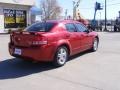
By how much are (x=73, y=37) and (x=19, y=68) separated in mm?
2234

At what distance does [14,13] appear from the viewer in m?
27.7

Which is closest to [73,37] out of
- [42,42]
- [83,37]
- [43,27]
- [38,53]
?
Result: [83,37]

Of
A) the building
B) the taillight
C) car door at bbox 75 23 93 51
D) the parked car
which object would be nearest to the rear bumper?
the parked car

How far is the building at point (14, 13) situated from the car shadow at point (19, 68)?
18.0 metres

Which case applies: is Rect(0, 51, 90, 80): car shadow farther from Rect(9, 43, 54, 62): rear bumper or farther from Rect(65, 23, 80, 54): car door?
Rect(65, 23, 80, 54): car door

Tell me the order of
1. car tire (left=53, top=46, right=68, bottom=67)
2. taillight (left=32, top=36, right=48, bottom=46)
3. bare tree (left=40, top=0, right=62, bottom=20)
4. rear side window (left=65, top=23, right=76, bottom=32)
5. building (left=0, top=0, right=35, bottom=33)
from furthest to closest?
bare tree (left=40, top=0, right=62, bottom=20)
building (left=0, top=0, right=35, bottom=33)
rear side window (left=65, top=23, right=76, bottom=32)
car tire (left=53, top=46, right=68, bottom=67)
taillight (left=32, top=36, right=48, bottom=46)

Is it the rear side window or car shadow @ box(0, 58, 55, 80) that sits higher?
the rear side window

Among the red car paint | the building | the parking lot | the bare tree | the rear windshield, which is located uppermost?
the bare tree

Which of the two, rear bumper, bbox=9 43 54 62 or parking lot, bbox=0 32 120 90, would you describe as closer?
parking lot, bbox=0 32 120 90

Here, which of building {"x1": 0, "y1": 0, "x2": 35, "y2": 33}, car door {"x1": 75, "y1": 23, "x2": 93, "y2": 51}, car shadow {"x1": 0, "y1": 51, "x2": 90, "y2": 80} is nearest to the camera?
car shadow {"x1": 0, "y1": 51, "x2": 90, "y2": 80}

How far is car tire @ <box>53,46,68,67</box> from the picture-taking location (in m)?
7.94

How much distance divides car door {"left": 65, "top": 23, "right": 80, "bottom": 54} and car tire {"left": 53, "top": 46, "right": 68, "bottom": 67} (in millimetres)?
474

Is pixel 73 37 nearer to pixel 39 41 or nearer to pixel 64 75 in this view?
pixel 39 41

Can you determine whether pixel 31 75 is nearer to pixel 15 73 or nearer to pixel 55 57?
pixel 15 73
